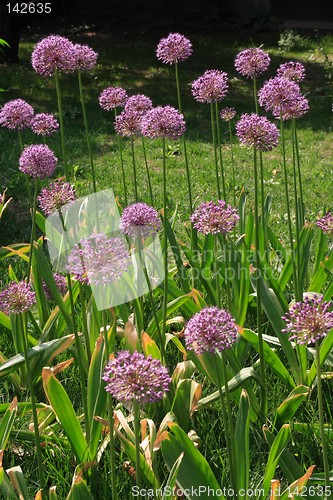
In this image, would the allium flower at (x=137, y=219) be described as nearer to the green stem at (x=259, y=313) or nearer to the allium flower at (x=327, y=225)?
the green stem at (x=259, y=313)

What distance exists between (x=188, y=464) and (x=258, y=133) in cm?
116

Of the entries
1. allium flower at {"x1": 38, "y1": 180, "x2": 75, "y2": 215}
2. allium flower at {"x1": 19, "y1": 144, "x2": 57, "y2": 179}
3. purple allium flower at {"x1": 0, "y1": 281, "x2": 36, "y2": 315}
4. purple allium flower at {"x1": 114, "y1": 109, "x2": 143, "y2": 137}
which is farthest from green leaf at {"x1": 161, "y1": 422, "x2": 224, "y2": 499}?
purple allium flower at {"x1": 114, "y1": 109, "x2": 143, "y2": 137}

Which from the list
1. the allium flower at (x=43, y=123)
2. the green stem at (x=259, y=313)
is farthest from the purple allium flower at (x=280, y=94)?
the allium flower at (x=43, y=123)

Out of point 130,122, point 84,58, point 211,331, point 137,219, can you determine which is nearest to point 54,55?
point 84,58

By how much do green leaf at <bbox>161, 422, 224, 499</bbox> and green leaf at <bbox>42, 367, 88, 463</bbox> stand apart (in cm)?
43

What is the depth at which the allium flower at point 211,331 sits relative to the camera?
178cm

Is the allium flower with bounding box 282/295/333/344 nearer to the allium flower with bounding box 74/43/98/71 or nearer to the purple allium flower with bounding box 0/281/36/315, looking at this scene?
the purple allium flower with bounding box 0/281/36/315

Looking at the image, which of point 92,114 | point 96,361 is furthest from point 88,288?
point 92,114

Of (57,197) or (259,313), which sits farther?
(259,313)

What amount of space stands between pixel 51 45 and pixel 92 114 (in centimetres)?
613

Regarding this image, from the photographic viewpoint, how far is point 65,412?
2445 mm

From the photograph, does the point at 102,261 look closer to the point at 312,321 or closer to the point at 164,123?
the point at 312,321

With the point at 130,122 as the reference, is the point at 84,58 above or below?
above

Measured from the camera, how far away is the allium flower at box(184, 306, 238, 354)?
178cm
